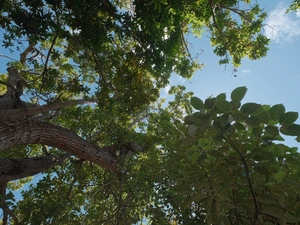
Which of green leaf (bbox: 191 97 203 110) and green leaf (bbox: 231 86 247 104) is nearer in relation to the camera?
green leaf (bbox: 231 86 247 104)

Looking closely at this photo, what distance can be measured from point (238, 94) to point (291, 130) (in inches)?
12.2

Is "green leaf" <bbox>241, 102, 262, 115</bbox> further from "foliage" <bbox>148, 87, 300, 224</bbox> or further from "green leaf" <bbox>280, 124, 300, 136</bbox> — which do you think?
"green leaf" <bbox>280, 124, 300, 136</bbox>

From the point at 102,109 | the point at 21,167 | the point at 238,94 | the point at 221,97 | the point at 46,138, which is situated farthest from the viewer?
the point at 102,109

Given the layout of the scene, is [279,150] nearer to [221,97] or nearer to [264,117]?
[264,117]

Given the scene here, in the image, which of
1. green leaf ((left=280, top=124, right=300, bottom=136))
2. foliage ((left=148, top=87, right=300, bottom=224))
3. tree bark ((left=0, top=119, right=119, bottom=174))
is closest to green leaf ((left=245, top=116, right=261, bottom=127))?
foliage ((left=148, top=87, right=300, bottom=224))

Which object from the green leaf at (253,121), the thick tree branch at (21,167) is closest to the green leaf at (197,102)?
the green leaf at (253,121)

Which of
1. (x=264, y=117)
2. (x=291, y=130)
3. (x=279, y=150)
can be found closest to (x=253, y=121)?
(x=264, y=117)

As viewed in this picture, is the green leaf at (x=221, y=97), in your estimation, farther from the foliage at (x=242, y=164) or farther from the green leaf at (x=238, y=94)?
the green leaf at (x=238, y=94)

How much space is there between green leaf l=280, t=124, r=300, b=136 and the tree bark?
3.09 m

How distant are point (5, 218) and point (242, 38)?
20.4ft

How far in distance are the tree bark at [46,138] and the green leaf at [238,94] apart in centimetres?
294

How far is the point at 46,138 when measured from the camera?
3402mm

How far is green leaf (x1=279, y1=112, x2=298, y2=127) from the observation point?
3.40 ft

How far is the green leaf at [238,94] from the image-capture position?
3.33ft
